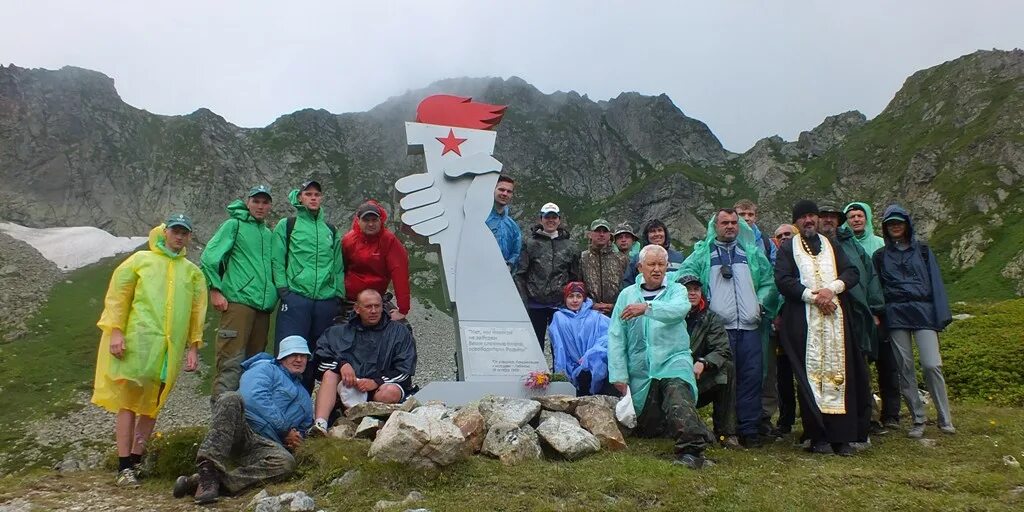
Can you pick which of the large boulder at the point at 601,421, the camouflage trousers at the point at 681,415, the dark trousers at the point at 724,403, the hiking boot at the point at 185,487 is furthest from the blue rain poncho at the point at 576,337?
the hiking boot at the point at 185,487

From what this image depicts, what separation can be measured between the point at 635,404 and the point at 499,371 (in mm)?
2265

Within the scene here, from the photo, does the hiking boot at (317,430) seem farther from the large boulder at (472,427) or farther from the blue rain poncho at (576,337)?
A: the blue rain poncho at (576,337)

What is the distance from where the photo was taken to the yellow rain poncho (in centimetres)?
739

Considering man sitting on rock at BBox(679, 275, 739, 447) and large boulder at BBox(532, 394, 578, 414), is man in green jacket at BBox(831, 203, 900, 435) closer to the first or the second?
man sitting on rock at BBox(679, 275, 739, 447)

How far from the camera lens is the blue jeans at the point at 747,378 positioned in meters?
→ 8.15

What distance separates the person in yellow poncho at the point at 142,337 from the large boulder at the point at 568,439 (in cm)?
455

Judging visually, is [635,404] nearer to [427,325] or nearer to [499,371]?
[499,371]

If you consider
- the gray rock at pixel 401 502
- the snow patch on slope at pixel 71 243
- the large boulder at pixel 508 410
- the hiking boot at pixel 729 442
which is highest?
the snow patch on slope at pixel 71 243

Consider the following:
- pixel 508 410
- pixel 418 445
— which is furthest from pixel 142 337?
pixel 508 410

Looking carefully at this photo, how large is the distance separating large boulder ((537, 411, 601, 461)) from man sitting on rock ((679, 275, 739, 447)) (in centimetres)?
170

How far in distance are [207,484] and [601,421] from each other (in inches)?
169

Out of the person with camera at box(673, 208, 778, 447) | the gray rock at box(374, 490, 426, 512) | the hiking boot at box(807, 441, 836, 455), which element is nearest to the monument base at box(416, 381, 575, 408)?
the person with camera at box(673, 208, 778, 447)

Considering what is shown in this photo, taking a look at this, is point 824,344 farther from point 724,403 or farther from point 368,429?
point 368,429

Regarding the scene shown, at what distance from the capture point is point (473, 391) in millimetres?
8922
